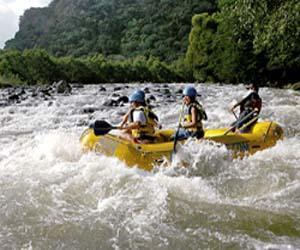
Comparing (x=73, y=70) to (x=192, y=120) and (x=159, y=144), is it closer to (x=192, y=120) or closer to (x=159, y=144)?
(x=192, y=120)

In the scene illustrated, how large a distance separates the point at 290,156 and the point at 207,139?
150cm

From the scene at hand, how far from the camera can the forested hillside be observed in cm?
7356

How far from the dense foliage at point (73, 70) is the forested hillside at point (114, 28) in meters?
19.8

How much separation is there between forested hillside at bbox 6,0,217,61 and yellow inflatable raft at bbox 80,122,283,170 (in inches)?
2275

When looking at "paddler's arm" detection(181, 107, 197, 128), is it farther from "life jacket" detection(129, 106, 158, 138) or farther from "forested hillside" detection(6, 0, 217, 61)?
"forested hillside" detection(6, 0, 217, 61)

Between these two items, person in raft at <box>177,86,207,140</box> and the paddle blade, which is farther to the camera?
person in raft at <box>177,86,207,140</box>

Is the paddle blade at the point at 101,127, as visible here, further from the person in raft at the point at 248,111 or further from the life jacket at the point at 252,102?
the life jacket at the point at 252,102

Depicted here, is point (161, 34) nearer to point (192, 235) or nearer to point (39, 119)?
point (39, 119)

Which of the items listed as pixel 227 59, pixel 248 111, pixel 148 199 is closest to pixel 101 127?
pixel 148 199

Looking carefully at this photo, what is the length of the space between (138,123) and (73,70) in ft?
110

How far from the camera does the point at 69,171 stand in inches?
295

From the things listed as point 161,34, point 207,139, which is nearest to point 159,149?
point 207,139

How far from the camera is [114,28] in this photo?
87875 mm

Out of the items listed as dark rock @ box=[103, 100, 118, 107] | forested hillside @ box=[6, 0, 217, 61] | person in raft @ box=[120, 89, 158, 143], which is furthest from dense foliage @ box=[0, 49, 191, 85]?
person in raft @ box=[120, 89, 158, 143]
